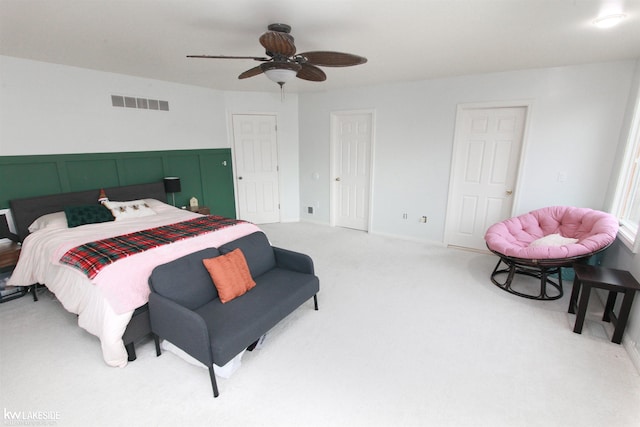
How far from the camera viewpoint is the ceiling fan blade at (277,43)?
6.39 feet

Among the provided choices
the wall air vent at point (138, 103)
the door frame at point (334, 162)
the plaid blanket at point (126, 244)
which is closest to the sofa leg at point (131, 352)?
the plaid blanket at point (126, 244)

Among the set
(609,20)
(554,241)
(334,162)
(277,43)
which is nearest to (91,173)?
(277,43)

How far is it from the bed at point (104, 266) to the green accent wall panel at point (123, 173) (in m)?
0.14

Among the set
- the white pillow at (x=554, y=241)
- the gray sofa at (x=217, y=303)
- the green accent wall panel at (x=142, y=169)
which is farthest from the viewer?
the green accent wall panel at (x=142, y=169)

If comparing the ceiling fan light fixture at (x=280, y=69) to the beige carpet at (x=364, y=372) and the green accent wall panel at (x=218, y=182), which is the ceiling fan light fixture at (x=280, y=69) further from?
the green accent wall panel at (x=218, y=182)

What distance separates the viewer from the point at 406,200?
15.6 feet

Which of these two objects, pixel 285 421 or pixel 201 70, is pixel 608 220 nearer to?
pixel 285 421

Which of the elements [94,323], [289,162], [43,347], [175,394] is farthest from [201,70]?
[175,394]

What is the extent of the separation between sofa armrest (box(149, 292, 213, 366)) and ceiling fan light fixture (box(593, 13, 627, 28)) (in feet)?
11.1

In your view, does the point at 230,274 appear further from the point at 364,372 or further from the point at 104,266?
the point at 364,372

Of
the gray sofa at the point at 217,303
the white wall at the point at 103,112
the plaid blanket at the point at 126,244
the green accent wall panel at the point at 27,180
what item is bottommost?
the gray sofa at the point at 217,303

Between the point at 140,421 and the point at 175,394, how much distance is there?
23cm

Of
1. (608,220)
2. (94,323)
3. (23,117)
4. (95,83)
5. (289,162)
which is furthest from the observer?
(289,162)

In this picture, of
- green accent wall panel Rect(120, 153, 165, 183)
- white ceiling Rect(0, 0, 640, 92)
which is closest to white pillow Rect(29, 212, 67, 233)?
green accent wall panel Rect(120, 153, 165, 183)
